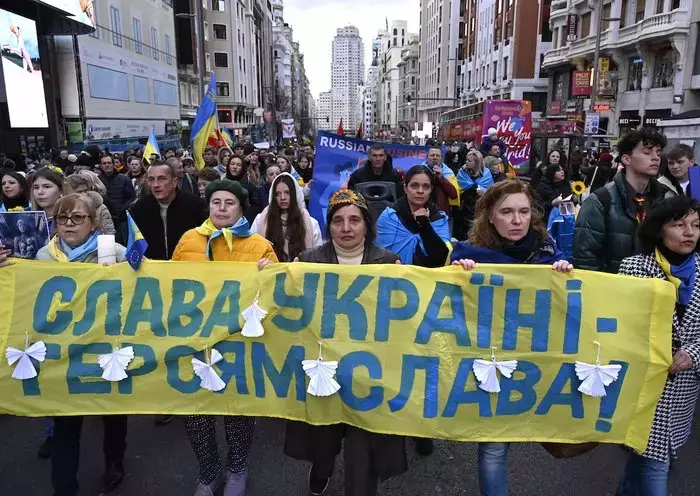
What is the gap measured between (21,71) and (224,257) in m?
18.7

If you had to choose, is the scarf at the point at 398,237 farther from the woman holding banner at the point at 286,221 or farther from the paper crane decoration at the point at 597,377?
the paper crane decoration at the point at 597,377

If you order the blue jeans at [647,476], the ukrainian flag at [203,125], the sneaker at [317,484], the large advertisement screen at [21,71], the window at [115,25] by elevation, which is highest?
the window at [115,25]

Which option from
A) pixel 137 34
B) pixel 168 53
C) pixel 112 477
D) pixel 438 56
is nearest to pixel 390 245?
pixel 112 477

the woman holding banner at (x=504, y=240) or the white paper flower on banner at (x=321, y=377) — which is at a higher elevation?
the woman holding banner at (x=504, y=240)

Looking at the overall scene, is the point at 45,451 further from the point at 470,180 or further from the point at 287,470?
the point at 470,180

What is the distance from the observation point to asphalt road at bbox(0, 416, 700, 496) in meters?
3.26

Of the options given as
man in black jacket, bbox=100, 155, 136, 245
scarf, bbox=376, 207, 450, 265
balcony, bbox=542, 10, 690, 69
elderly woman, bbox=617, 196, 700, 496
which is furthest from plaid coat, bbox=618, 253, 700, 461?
balcony, bbox=542, 10, 690, 69

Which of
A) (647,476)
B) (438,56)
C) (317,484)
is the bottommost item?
(317,484)

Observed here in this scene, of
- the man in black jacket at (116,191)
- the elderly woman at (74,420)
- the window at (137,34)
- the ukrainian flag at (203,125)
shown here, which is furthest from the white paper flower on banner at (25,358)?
the window at (137,34)

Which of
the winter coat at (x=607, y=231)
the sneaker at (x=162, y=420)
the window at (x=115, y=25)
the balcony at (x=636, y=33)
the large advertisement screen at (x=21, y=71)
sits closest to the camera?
the winter coat at (x=607, y=231)

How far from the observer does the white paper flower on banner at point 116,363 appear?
2.96 metres

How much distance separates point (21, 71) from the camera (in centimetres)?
1805

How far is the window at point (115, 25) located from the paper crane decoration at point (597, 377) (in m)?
28.7

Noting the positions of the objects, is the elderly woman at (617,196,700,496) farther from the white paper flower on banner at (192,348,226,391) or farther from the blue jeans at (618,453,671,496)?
the white paper flower on banner at (192,348,226,391)
